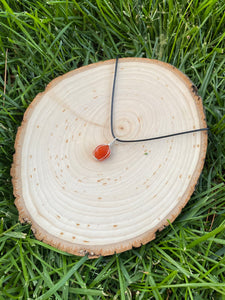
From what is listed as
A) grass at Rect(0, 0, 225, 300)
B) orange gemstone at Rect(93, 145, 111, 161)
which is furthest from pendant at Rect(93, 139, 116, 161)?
grass at Rect(0, 0, 225, 300)

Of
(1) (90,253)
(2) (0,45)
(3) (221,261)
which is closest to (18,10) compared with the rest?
(2) (0,45)

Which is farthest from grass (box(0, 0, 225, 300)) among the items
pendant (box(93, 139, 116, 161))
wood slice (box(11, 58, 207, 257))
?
pendant (box(93, 139, 116, 161))

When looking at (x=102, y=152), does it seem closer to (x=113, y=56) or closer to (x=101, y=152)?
(x=101, y=152)

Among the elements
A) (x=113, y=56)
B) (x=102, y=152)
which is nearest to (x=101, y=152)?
(x=102, y=152)

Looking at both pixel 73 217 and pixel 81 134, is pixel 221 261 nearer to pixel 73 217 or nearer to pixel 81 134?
pixel 73 217

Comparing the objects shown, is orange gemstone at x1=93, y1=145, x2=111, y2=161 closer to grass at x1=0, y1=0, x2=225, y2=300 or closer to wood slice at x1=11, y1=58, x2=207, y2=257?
wood slice at x1=11, y1=58, x2=207, y2=257
